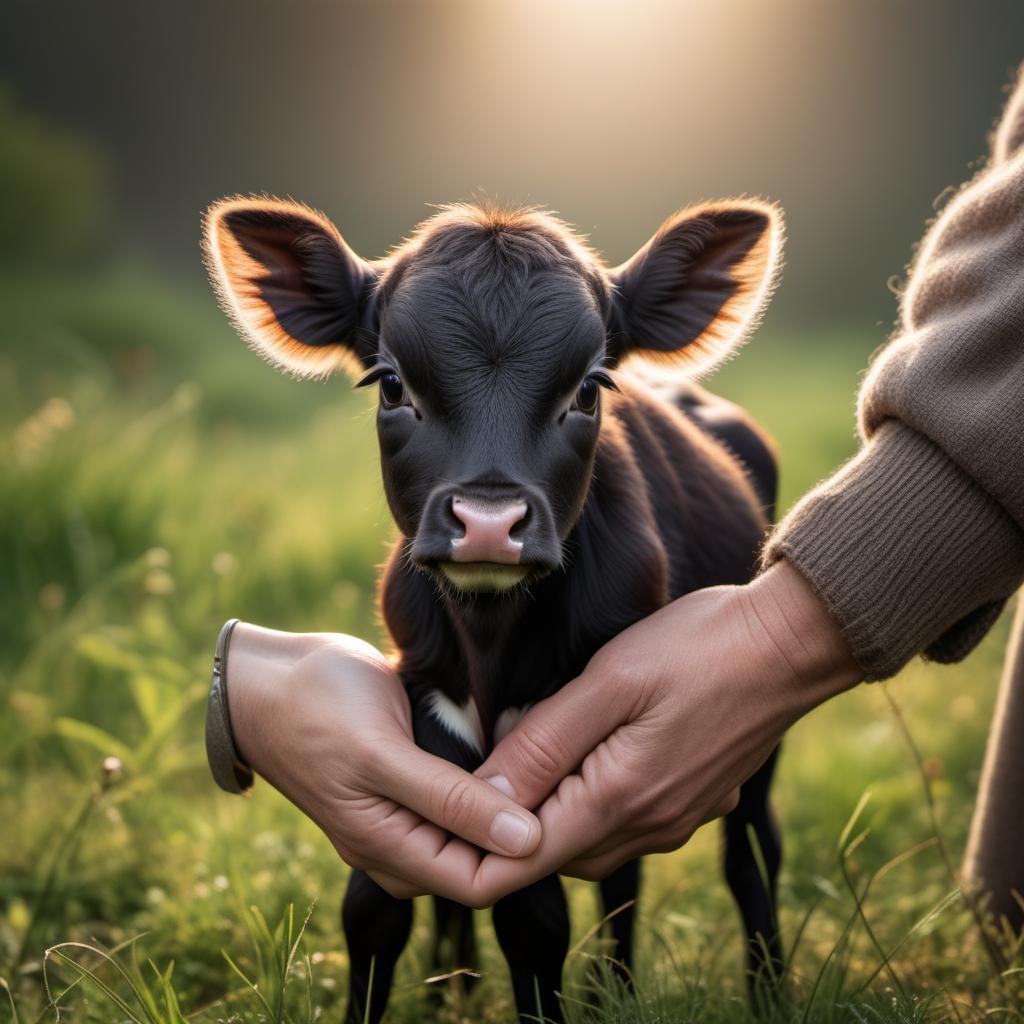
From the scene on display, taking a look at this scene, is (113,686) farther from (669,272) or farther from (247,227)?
(669,272)

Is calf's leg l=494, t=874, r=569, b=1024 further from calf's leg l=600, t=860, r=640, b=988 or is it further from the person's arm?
calf's leg l=600, t=860, r=640, b=988

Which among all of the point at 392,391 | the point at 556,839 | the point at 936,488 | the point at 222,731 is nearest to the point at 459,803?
the point at 556,839

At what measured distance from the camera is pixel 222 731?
8.55ft

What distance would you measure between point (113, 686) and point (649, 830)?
133 inches

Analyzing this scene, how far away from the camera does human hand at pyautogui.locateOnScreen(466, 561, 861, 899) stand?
7.62ft

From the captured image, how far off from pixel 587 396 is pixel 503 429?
30cm

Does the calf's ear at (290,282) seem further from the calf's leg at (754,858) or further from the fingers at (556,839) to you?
the calf's leg at (754,858)

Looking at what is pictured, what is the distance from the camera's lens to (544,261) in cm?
265

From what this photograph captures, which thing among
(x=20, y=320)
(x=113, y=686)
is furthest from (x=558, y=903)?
(x=20, y=320)

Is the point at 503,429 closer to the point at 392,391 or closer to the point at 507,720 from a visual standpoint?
the point at 392,391

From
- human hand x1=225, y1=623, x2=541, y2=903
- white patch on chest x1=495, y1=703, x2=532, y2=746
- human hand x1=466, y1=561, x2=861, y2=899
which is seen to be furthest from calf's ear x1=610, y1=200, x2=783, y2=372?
human hand x1=225, y1=623, x2=541, y2=903

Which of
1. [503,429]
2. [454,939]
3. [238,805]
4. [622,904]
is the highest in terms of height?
[503,429]

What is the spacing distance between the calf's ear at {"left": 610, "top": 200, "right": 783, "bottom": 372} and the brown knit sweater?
54 centimetres

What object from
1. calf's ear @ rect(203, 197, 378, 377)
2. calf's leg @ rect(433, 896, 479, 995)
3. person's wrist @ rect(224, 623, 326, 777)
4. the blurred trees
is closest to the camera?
person's wrist @ rect(224, 623, 326, 777)
